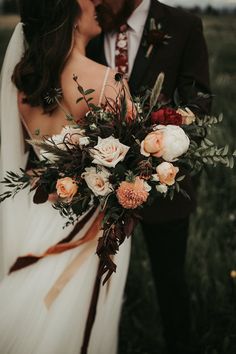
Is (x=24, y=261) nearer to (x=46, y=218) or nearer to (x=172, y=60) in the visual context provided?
(x=46, y=218)

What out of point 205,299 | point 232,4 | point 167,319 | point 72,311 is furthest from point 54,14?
point 232,4

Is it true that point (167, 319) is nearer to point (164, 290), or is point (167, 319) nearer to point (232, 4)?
point (164, 290)

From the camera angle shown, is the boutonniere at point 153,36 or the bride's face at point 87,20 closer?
the bride's face at point 87,20

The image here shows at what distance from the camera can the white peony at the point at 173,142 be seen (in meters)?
1.51

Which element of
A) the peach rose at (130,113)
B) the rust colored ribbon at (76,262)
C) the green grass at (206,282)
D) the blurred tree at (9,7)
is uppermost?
the peach rose at (130,113)

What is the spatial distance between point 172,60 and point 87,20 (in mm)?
501

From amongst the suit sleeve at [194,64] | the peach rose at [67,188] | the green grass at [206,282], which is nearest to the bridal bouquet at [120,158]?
the peach rose at [67,188]

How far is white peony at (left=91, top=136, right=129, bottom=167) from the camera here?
1.51 meters

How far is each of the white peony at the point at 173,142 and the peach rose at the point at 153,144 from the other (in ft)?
0.04

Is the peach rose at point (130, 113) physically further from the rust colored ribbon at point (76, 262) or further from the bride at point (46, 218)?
the rust colored ribbon at point (76, 262)

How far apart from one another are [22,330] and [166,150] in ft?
3.33

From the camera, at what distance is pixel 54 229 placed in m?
2.14

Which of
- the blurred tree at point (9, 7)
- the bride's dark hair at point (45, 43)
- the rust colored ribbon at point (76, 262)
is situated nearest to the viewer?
the bride's dark hair at point (45, 43)

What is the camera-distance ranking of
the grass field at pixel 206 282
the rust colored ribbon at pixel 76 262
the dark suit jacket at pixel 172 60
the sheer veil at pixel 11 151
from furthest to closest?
the grass field at pixel 206 282 < the dark suit jacket at pixel 172 60 < the sheer veil at pixel 11 151 < the rust colored ribbon at pixel 76 262
